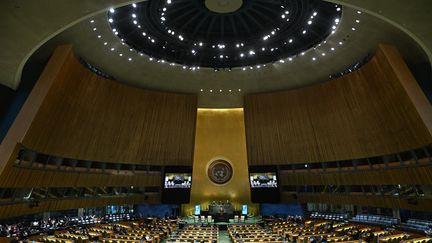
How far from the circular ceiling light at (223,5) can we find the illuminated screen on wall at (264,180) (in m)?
14.9

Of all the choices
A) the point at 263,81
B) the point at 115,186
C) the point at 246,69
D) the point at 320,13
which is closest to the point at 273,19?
the point at 320,13

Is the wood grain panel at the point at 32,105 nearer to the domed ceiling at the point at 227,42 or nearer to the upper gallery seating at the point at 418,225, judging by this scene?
the domed ceiling at the point at 227,42

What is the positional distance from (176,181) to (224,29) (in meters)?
14.0

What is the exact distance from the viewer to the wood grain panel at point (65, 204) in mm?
16422

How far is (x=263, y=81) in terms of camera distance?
26.5 m

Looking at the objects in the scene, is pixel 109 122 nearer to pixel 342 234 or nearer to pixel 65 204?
pixel 65 204

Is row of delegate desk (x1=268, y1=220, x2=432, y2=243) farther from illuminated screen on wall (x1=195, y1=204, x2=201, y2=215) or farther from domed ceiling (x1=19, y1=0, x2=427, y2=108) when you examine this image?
domed ceiling (x1=19, y1=0, x2=427, y2=108)

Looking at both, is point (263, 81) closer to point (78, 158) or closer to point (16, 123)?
point (78, 158)

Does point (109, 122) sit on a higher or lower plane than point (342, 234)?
higher

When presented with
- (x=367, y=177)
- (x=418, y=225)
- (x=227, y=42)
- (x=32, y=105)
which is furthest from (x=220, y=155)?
(x=32, y=105)

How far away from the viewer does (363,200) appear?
22.1 meters

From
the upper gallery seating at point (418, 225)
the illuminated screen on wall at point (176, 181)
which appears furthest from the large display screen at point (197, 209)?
the upper gallery seating at point (418, 225)

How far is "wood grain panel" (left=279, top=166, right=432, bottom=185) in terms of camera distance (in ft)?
57.6

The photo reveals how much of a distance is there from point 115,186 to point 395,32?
2274 centimetres
